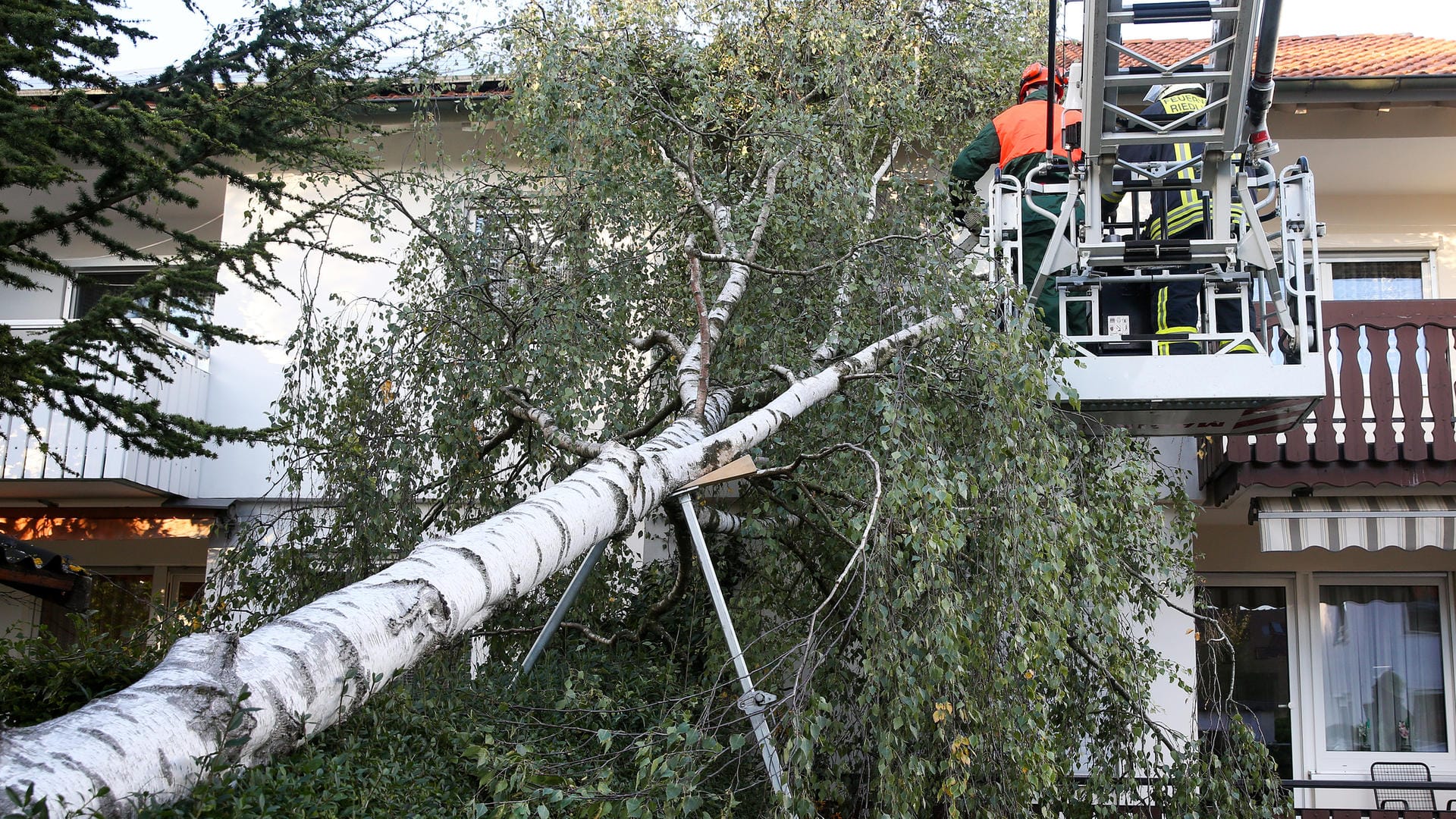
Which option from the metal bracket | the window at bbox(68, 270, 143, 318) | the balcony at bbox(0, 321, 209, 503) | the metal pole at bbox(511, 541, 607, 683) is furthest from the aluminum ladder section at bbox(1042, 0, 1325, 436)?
the window at bbox(68, 270, 143, 318)

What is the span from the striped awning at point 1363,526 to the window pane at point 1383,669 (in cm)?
223

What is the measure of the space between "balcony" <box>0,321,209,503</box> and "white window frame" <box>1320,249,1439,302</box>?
10056mm

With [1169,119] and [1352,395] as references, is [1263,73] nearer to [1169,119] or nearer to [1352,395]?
[1169,119]

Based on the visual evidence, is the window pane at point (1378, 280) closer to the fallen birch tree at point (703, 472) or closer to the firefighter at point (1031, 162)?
the fallen birch tree at point (703, 472)

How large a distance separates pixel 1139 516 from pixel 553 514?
10.5 feet

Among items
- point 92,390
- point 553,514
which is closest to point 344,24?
point 92,390

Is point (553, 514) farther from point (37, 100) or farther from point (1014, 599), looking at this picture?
point (37, 100)

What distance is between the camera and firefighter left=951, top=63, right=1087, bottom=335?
654cm

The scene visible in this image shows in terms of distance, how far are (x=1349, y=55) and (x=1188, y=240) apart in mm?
5989

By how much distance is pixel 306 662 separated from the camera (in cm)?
298

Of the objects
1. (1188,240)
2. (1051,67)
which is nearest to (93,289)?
(1051,67)

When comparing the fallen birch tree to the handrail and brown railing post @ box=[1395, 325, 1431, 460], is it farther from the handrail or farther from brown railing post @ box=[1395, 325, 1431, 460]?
brown railing post @ box=[1395, 325, 1431, 460]

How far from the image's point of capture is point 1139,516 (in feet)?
18.8

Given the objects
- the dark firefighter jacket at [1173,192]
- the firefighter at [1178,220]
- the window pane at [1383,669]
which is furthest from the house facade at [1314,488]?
the dark firefighter jacket at [1173,192]
